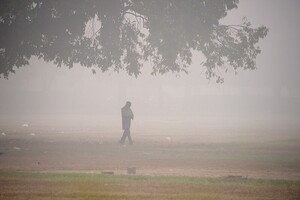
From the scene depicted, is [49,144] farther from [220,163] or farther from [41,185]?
[41,185]

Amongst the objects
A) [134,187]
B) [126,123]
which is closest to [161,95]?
[126,123]

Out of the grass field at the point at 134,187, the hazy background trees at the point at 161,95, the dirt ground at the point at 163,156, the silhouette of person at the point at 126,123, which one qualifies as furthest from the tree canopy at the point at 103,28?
the hazy background trees at the point at 161,95

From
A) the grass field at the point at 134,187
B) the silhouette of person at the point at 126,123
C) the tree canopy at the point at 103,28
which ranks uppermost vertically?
the tree canopy at the point at 103,28

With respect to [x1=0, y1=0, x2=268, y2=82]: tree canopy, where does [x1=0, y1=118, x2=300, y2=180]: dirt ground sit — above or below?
below

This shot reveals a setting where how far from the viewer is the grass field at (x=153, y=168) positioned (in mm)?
14273

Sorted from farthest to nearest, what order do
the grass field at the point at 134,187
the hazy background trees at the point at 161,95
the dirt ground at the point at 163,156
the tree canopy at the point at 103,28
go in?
1. the hazy background trees at the point at 161,95
2. the tree canopy at the point at 103,28
3. the dirt ground at the point at 163,156
4. the grass field at the point at 134,187

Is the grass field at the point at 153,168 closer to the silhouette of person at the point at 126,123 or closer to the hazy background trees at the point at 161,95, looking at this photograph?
the silhouette of person at the point at 126,123

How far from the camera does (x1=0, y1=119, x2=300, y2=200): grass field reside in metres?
14.3

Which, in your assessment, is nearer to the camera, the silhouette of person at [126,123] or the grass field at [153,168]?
the grass field at [153,168]

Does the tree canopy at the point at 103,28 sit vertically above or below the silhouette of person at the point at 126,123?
above

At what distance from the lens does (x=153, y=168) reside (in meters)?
20.6

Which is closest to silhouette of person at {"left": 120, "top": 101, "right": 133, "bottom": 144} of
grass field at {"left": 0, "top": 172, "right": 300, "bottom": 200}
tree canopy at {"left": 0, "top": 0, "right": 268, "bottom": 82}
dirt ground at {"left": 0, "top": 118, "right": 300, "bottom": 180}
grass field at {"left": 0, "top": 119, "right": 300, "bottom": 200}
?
dirt ground at {"left": 0, "top": 118, "right": 300, "bottom": 180}

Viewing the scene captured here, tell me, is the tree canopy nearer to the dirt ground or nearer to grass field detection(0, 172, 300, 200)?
the dirt ground

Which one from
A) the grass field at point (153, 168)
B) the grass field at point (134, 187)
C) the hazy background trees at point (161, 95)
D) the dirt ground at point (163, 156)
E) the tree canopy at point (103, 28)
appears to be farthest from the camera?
the hazy background trees at point (161, 95)
